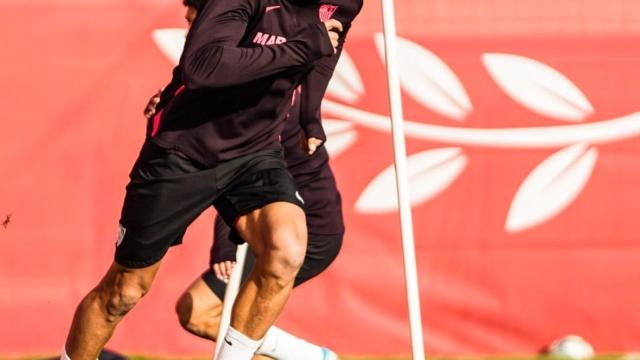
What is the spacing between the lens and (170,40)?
7422 mm

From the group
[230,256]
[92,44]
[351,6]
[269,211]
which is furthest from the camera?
[92,44]

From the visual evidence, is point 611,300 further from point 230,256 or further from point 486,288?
point 230,256

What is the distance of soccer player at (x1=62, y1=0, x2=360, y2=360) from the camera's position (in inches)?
204

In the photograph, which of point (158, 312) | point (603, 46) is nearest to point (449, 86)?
point (603, 46)

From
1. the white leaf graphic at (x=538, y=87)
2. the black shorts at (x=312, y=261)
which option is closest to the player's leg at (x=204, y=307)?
the black shorts at (x=312, y=261)

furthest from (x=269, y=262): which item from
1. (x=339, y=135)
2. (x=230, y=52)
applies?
(x=339, y=135)

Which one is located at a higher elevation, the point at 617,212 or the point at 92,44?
the point at 617,212

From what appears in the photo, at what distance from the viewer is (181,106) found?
532 centimetres

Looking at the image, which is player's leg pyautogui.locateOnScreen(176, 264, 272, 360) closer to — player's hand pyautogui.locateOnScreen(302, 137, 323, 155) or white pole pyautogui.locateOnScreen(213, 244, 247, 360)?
white pole pyautogui.locateOnScreen(213, 244, 247, 360)

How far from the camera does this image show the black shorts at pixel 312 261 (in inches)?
250

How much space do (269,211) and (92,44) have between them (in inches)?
97.5

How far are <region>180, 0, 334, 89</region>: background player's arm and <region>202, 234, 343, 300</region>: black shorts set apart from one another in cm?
142

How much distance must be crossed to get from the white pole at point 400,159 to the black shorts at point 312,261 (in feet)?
3.96

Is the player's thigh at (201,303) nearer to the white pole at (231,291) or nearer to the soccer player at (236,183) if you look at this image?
the white pole at (231,291)
